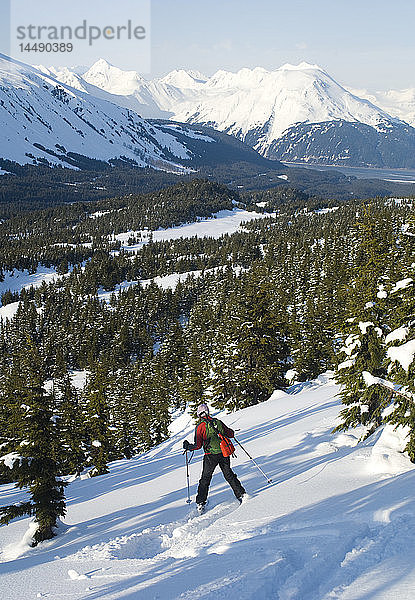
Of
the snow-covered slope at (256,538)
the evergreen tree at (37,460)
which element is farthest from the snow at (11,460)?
the snow-covered slope at (256,538)

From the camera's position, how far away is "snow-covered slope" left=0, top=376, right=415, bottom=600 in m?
5.69

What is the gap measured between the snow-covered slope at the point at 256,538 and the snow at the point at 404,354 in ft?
6.92

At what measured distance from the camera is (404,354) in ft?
31.8

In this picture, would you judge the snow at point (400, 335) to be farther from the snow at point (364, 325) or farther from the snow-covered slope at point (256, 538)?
the snow at point (364, 325)

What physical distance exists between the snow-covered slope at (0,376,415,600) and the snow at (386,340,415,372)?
2110 millimetres

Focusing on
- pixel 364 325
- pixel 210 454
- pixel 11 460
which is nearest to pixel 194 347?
pixel 364 325

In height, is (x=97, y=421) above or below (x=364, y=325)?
below

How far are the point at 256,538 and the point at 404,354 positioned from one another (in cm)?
520

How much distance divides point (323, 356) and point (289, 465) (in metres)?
34.8

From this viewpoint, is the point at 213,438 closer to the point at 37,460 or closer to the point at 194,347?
the point at 37,460

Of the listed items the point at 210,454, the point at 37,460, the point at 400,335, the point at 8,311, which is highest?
the point at 400,335

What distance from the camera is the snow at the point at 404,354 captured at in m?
9.62

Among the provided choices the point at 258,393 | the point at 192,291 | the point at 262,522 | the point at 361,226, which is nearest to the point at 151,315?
the point at 192,291

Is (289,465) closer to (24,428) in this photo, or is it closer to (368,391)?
(368,391)
